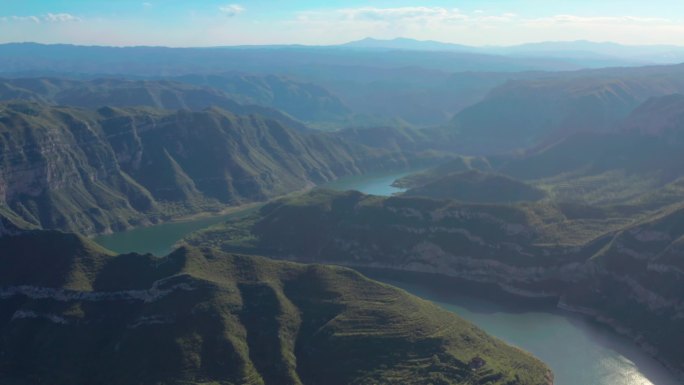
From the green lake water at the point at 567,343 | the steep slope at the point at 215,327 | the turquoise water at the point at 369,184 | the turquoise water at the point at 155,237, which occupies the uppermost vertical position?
the steep slope at the point at 215,327

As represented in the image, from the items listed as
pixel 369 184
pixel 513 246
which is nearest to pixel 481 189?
pixel 513 246

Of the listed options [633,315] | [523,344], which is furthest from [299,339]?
[633,315]

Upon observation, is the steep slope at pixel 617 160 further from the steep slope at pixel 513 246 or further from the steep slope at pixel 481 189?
the steep slope at pixel 513 246

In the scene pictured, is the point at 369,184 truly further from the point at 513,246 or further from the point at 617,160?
the point at 513,246

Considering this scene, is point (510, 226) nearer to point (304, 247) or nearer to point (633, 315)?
point (633, 315)

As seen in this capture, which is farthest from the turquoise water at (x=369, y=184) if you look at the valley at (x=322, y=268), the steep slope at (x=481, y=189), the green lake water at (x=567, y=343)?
the green lake water at (x=567, y=343)
